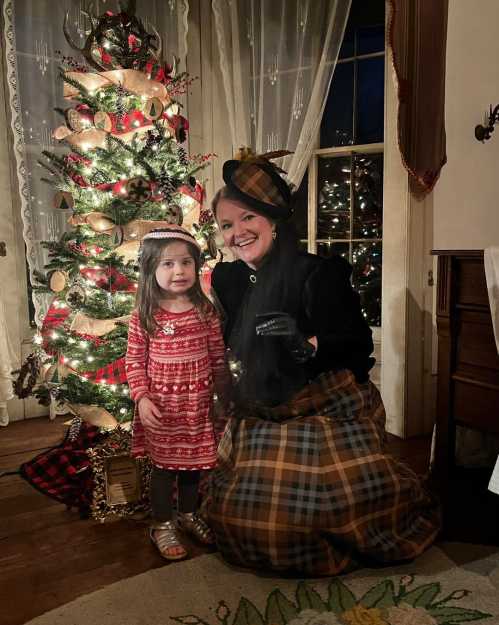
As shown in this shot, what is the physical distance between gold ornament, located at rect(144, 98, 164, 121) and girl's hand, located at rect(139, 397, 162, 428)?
43.7 inches

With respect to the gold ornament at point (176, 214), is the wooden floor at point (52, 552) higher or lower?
lower

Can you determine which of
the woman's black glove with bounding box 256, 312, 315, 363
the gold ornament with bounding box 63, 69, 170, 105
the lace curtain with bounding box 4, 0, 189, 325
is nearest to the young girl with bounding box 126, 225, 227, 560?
the woman's black glove with bounding box 256, 312, 315, 363

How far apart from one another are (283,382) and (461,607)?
82 cm

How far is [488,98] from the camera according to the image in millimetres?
3143

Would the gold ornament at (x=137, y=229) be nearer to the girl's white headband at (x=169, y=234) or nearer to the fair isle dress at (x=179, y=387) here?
the girl's white headband at (x=169, y=234)

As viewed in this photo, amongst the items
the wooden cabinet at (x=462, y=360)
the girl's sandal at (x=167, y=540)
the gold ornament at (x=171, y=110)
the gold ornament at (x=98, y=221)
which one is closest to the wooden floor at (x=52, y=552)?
the girl's sandal at (x=167, y=540)

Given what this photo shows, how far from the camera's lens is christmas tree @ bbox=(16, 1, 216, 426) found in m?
2.29

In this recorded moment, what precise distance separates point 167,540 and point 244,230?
3.54 feet

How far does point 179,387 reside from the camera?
1961mm

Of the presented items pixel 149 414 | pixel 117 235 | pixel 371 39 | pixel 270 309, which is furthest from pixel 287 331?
pixel 371 39

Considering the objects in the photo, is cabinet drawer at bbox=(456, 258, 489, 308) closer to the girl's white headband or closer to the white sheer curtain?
the girl's white headband

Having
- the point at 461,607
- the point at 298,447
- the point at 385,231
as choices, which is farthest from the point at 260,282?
the point at 385,231

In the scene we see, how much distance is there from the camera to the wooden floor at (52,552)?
177cm

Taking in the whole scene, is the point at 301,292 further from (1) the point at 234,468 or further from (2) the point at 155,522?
(2) the point at 155,522
